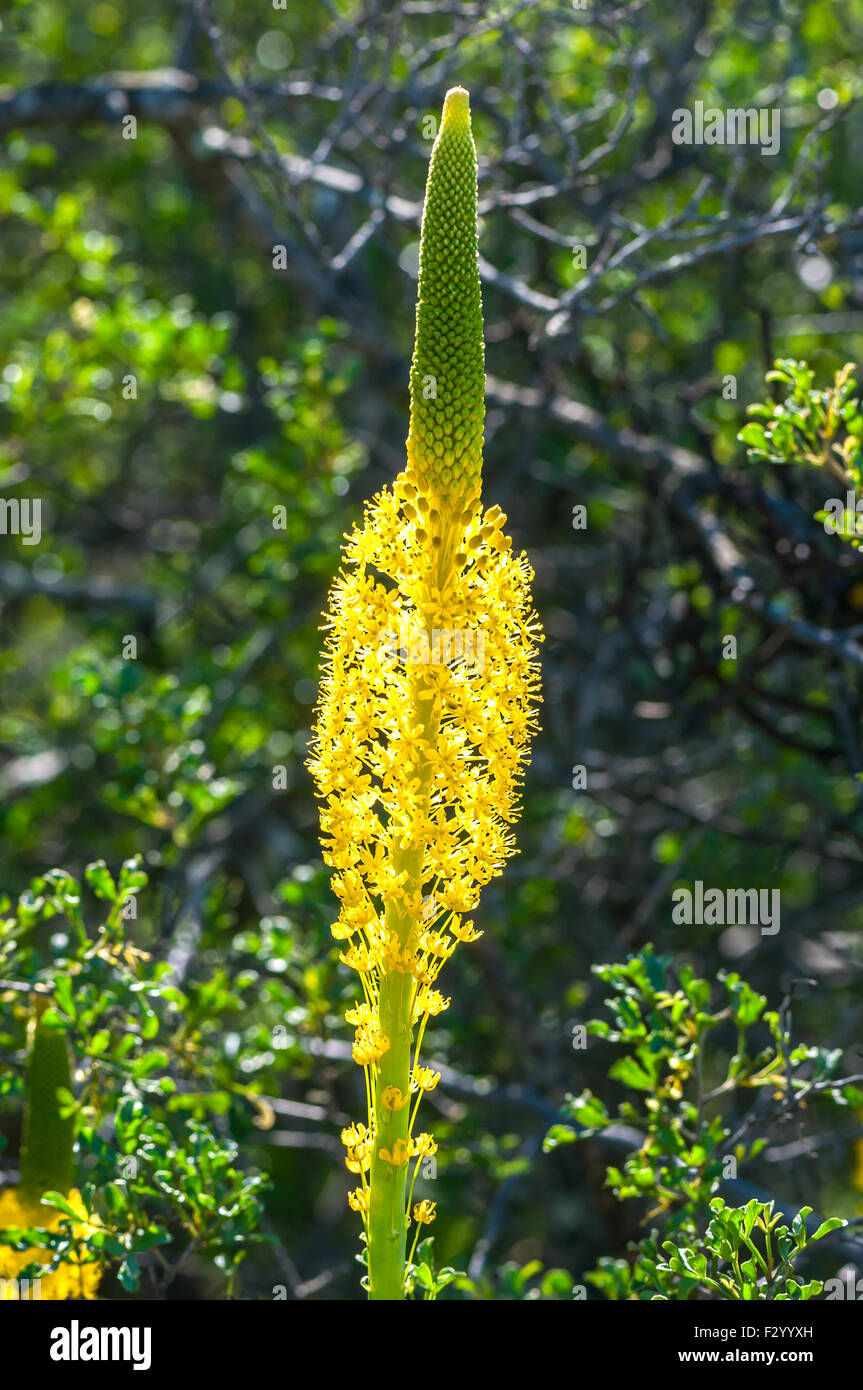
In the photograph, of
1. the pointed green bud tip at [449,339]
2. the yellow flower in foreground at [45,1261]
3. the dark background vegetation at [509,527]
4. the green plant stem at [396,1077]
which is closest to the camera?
the pointed green bud tip at [449,339]

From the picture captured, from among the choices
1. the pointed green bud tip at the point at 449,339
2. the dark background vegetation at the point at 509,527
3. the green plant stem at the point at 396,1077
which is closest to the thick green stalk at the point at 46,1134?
the dark background vegetation at the point at 509,527

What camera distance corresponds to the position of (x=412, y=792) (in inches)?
112

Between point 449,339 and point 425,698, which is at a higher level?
point 449,339

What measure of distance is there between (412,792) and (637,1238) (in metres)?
3.77

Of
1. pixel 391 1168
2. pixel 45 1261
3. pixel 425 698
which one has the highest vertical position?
pixel 425 698

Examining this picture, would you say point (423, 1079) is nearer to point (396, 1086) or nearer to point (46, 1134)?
point (396, 1086)

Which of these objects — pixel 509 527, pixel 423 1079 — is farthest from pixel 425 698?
pixel 509 527

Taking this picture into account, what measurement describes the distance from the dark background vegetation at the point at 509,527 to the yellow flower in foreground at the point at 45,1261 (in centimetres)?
75

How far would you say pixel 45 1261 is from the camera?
3646mm

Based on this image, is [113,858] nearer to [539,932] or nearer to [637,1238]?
[539,932]

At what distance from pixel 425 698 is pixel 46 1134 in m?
1.71

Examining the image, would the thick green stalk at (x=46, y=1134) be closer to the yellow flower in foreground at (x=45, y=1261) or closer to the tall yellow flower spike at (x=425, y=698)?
the yellow flower in foreground at (x=45, y=1261)

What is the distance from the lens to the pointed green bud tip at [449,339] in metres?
2.75

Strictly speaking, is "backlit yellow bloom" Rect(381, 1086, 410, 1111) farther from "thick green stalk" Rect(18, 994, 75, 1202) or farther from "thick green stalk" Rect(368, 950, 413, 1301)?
"thick green stalk" Rect(18, 994, 75, 1202)
